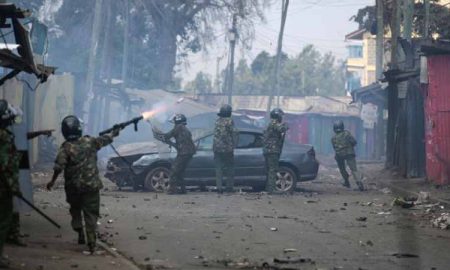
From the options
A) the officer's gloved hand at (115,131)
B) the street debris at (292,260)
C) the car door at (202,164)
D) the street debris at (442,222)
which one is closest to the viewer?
the street debris at (292,260)

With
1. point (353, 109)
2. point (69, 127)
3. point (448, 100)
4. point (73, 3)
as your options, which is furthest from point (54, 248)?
point (353, 109)

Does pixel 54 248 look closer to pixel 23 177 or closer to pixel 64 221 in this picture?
pixel 23 177

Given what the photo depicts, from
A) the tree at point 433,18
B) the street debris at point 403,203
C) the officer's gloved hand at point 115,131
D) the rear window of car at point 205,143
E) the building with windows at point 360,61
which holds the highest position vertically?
the building with windows at point 360,61

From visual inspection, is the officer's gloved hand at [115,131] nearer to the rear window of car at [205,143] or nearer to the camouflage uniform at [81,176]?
the camouflage uniform at [81,176]

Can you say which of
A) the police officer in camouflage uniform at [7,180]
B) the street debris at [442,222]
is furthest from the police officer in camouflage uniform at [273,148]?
the police officer in camouflage uniform at [7,180]

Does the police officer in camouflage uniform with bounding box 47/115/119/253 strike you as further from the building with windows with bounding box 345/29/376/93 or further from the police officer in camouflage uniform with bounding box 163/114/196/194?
the building with windows with bounding box 345/29/376/93

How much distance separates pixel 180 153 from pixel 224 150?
98 cm

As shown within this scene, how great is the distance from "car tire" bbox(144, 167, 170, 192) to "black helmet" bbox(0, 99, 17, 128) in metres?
9.78

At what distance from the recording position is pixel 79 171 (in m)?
9.38

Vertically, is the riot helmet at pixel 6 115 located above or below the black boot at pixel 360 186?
above

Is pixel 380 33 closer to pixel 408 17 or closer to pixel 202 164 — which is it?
pixel 408 17

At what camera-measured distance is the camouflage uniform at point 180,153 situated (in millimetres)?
17625

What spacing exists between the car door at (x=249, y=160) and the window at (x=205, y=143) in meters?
0.62

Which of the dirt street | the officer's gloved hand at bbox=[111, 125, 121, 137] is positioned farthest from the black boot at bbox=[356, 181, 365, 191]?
the officer's gloved hand at bbox=[111, 125, 121, 137]
